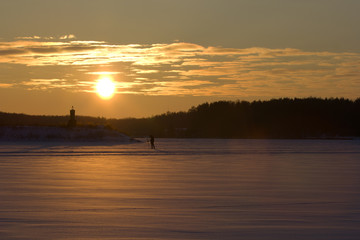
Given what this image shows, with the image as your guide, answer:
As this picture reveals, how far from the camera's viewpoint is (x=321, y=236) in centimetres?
948

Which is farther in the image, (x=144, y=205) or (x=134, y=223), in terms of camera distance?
(x=144, y=205)

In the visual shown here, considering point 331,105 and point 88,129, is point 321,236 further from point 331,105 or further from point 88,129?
point 331,105

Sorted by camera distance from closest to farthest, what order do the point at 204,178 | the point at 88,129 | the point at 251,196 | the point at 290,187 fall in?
the point at 251,196, the point at 290,187, the point at 204,178, the point at 88,129

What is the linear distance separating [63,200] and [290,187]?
680 cm

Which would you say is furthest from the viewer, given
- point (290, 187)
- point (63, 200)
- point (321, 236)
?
point (290, 187)

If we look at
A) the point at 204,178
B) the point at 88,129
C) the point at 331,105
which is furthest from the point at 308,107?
the point at 204,178

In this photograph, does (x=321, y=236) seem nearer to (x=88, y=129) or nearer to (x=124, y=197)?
(x=124, y=197)

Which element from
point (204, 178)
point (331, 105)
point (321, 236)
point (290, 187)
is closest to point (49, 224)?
point (321, 236)

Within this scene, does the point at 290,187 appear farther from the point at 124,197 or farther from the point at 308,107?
the point at 308,107

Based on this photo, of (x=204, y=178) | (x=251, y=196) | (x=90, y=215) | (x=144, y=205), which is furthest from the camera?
(x=204, y=178)

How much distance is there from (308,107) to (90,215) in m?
186

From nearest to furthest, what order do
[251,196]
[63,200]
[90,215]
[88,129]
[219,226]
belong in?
[219,226], [90,215], [63,200], [251,196], [88,129]

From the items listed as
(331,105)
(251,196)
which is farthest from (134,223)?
(331,105)

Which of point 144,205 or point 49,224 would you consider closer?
point 49,224
